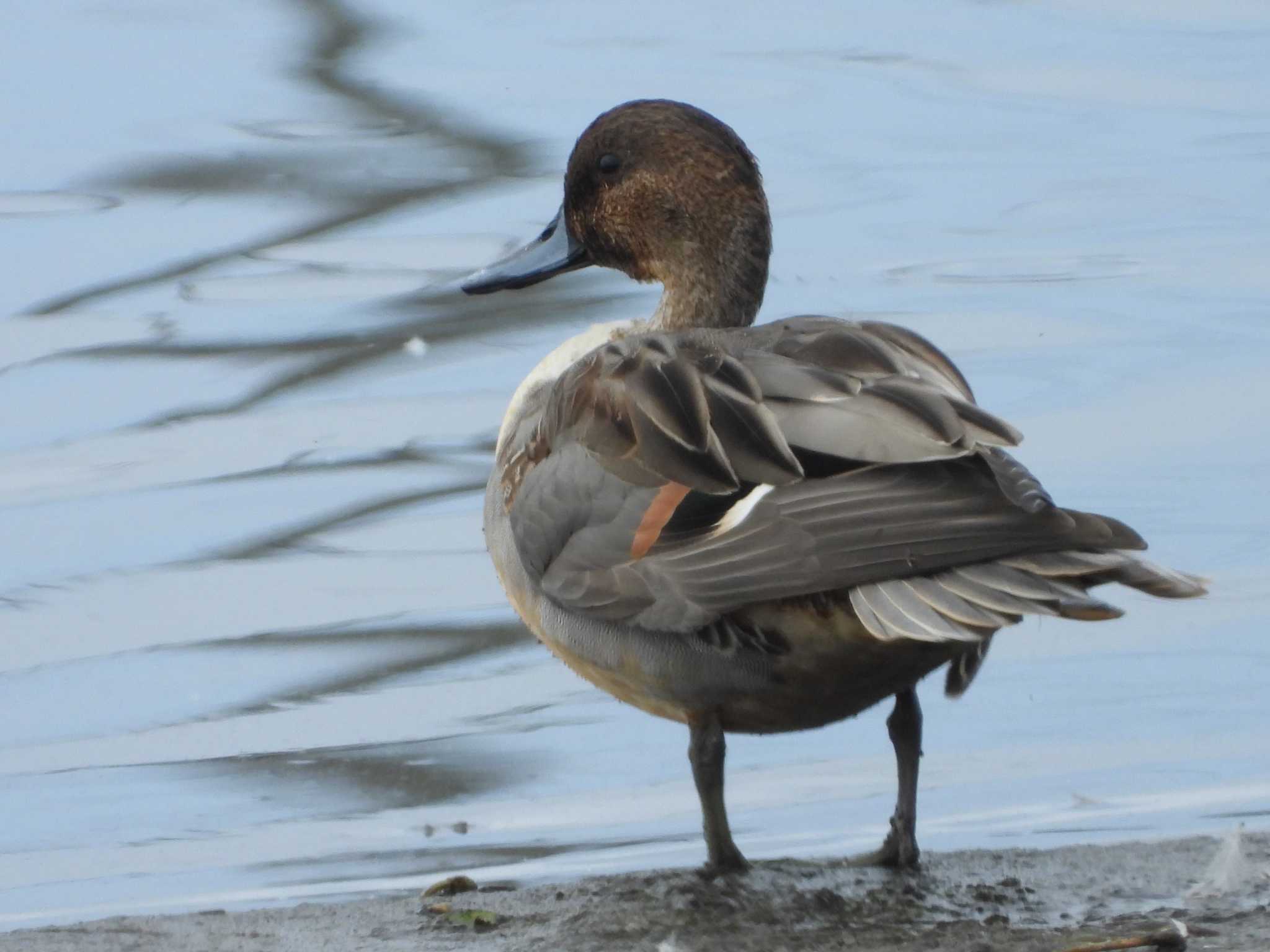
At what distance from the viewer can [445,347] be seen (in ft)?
26.3

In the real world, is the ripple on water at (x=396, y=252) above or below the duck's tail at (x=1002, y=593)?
below

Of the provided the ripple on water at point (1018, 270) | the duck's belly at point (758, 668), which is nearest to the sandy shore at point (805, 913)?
the duck's belly at point (758, 668)

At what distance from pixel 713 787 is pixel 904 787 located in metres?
0.36

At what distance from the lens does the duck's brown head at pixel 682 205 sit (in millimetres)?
5078

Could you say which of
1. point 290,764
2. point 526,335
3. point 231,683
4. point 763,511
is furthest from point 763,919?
point 526,335

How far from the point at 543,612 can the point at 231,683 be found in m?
1.66

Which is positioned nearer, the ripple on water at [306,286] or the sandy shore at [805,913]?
the sandy shore at [805,913]

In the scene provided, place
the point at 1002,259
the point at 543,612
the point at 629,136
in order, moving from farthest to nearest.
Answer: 1. the point at 1002,259
2. the point at 629,136
3. the point at 543,612

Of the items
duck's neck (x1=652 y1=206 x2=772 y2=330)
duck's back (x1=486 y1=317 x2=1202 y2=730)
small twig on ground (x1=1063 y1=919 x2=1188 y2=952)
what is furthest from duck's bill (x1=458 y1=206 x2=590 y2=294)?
small twig on ground (x1=1063 y1=919 x2=1188 y2=952)

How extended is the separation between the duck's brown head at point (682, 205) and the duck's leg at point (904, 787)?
107 centimetres

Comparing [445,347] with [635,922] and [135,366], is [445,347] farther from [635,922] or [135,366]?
[635,922]

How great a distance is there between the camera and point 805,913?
4.02 m

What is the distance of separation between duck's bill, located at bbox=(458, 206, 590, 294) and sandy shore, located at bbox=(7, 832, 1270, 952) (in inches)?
64.5

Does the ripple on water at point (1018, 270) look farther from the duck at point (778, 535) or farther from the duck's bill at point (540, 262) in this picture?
the duck at point (778, 535)
